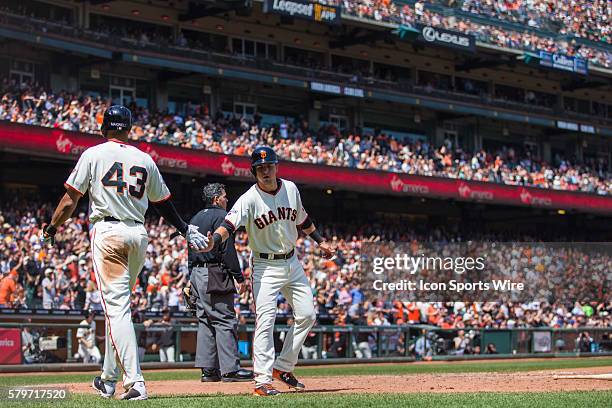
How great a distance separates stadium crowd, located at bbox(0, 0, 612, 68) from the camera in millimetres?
32281

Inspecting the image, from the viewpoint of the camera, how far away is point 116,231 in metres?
7.62

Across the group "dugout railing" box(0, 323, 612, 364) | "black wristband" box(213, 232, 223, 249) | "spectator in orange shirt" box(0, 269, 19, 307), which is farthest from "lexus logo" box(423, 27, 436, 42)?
"black wristband" box(213, 232, 223, 249)

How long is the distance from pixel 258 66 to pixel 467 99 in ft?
35.9

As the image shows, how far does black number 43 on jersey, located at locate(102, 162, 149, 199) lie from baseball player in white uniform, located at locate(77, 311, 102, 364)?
9.04 meters

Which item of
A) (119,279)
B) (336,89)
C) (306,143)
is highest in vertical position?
(336,89)

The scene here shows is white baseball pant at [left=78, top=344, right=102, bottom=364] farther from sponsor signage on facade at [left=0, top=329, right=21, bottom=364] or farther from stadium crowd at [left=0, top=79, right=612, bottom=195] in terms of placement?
stadium crowd at [left=0, top=79, right=612, bottom=195]

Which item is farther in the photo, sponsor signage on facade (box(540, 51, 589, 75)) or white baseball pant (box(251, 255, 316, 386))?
sponsor signage on facade (box(540, 51, 589, 75))

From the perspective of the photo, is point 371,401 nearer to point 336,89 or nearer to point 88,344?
point 88,344

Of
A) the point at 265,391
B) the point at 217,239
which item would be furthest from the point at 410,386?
the point at 217,239

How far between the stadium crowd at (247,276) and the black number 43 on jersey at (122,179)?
11.4 m

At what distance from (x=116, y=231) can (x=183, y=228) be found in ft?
1.87

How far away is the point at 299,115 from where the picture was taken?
38.2 m

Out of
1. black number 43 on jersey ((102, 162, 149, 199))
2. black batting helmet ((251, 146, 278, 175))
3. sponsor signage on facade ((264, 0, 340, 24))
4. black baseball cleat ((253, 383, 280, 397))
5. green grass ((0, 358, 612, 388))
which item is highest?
sponsor signage on facade ((264, 0, 340, 24))

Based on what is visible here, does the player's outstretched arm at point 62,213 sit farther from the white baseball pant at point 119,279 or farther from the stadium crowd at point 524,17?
the stadium crowd at point 524,17
